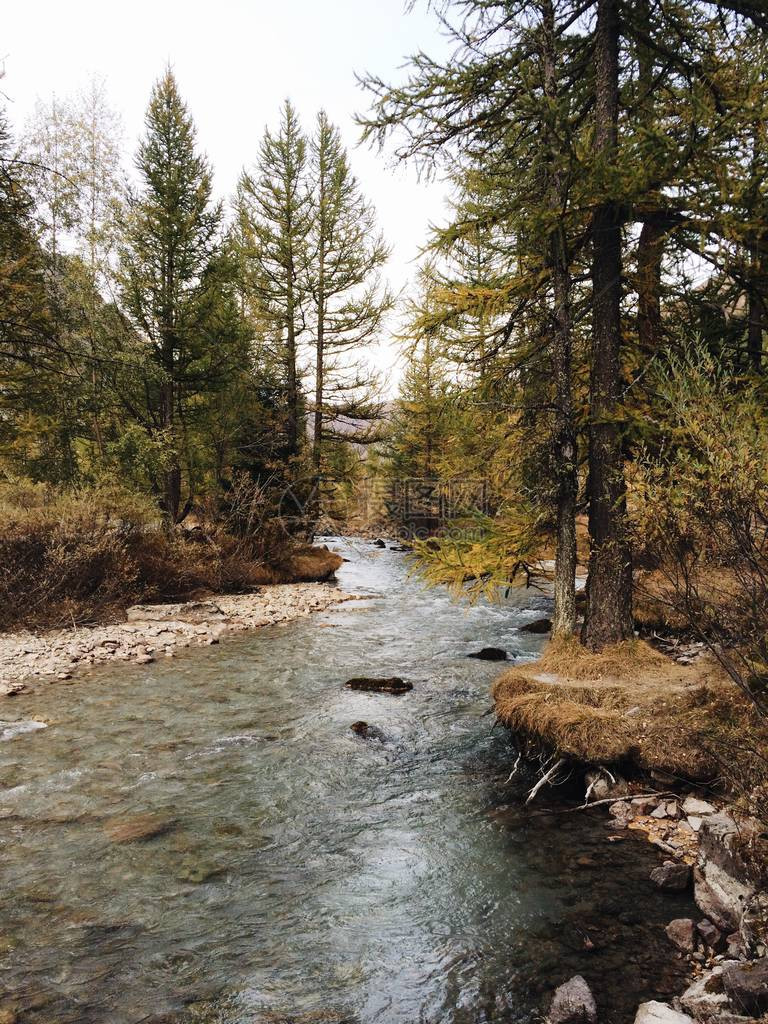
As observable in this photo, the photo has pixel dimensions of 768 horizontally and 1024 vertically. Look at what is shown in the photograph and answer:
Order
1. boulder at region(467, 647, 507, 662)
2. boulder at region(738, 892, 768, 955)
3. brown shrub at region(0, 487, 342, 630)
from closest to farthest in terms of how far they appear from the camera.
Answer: boulder at region(738, 892, 768, 955) < boulder at region(467, 647, 507, 662) < brown shrub at region(0, 487, 342, 630)

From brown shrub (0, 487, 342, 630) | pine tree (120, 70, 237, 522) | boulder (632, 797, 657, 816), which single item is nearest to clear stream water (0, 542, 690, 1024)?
boulder (632, 797, 657, 816)

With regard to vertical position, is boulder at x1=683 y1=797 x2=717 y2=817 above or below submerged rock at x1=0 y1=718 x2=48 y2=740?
above

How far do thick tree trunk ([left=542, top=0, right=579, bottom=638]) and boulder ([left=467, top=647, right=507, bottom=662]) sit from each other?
294cm

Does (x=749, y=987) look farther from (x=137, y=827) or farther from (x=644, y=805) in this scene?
(x=137, y=827)

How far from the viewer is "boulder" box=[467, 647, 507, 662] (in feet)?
34.4

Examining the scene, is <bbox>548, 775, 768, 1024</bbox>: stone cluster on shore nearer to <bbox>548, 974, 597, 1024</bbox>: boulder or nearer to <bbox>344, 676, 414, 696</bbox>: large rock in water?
<bbox>548, 974, 597, 1024</bbox>: boulder

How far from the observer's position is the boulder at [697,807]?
4957mm

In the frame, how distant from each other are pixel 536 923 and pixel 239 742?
4.07 m

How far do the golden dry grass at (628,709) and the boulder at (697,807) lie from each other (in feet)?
0.68

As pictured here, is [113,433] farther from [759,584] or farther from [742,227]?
[759,584]

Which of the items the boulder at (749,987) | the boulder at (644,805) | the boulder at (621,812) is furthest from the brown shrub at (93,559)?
the boulder at (749,987)

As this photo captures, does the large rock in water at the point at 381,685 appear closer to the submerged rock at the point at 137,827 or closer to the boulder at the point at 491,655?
the boulder at the point at 491,655

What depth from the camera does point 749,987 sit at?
274cm

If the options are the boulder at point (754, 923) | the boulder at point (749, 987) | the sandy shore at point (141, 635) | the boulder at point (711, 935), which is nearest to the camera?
the boulder at point (749, 987)
